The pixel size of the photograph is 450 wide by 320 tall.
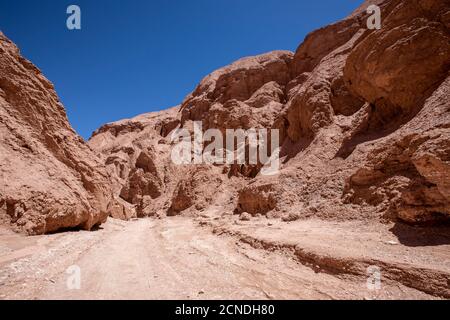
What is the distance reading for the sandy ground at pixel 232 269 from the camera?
171 inches

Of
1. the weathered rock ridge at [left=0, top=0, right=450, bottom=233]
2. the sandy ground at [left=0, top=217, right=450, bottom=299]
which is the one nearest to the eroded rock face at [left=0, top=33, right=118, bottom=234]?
the weathered rock ridge at [left=0, top=0, right=450, bottom=233]

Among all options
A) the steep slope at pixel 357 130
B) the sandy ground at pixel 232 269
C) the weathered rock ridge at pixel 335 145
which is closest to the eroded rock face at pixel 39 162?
the weathered rock ridge at pixel 335 145

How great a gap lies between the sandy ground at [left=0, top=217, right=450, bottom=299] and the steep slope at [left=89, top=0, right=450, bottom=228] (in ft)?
7.25

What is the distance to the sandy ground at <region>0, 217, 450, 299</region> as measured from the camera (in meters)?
4.36

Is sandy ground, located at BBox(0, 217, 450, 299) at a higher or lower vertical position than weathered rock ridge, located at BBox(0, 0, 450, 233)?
lower

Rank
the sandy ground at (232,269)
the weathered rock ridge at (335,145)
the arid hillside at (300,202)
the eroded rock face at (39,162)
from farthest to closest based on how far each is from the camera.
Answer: the eroded rock face at (39,162) → the weathered rock ridge at (335,145) → the arid hillside at (300,202) → the sandy ground at (232,269)

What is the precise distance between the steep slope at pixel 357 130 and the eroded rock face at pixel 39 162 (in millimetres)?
10064

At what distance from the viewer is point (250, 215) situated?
15680 millimetres

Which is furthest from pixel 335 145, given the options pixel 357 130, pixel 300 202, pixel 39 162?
pixel 39 162

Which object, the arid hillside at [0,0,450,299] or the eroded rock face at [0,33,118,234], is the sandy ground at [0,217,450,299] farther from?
the eroded rock face at [0,33,118,234]

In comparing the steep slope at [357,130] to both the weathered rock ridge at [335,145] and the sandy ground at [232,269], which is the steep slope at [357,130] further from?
the sandy ground at [232,269]
